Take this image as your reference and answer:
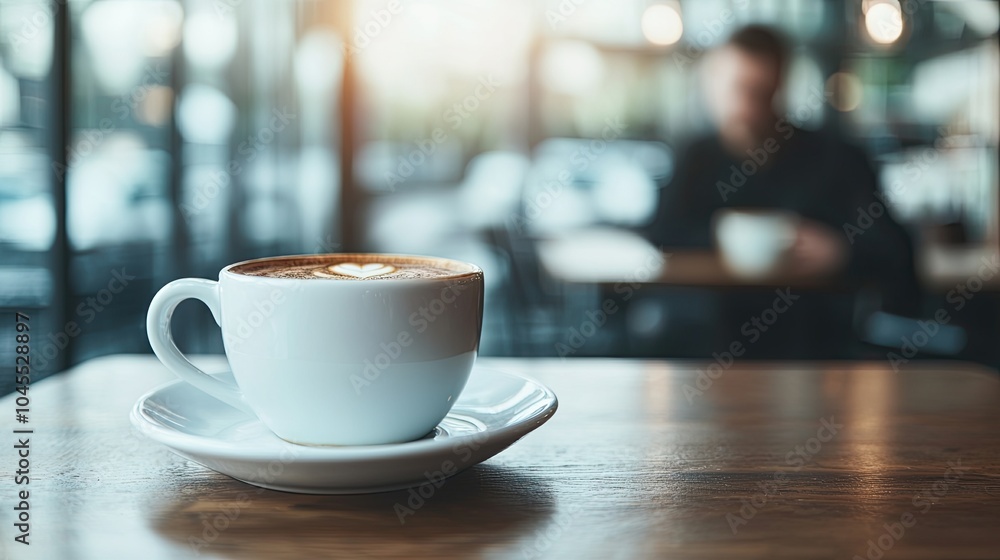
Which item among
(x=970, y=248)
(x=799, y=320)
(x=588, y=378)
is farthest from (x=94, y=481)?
(x=970, y=248)

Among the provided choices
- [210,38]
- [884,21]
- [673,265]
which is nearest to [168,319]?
[673,265]

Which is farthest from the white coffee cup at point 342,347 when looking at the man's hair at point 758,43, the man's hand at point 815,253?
the man's hair at point 758,43

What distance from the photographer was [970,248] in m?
4.07

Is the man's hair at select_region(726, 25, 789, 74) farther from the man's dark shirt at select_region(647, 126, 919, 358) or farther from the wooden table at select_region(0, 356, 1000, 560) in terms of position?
the wooden table at select_region(0, 356, 1000, 560)

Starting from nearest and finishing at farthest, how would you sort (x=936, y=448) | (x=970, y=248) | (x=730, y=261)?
(x=936, y=448)
(x=730, y=261)
(x=970, y=248)

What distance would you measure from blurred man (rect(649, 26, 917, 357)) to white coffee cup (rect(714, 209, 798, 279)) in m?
0.49

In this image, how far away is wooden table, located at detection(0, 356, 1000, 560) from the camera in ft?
1.38

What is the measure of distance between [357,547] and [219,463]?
10 cm

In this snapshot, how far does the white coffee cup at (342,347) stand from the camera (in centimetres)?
50

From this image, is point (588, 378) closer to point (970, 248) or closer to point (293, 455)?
point (293, 455)

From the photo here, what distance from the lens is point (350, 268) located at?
0.61 meters

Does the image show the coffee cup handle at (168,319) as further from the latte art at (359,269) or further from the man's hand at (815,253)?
the man's hand at (815,253)

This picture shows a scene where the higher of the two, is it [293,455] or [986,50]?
Result: [986,50]

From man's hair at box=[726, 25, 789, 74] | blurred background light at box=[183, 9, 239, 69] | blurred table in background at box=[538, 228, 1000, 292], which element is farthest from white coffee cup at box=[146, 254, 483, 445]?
blurred background light at box=[183, 9, 239, 69]
